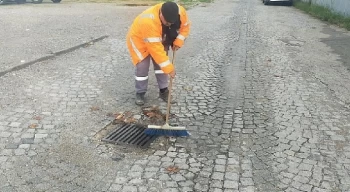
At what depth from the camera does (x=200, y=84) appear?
606cm

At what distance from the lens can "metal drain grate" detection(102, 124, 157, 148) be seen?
4.06m

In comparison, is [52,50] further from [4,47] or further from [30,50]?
[4,47]

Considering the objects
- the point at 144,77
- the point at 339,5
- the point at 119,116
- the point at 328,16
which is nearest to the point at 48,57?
the point at 144,77

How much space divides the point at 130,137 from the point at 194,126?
2.69 ft

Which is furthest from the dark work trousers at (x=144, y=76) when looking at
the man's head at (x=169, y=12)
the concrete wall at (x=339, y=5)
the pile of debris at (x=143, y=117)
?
the concrete wall at (x=339, y=5)

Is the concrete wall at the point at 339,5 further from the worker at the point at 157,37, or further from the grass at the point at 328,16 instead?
the worker at the point at 157,37

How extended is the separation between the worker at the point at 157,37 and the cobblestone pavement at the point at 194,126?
0.34 m

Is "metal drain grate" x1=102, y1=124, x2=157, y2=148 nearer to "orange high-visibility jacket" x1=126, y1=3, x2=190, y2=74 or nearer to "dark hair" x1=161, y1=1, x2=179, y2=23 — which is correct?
"orange high-visibility jacket" x1=126, y1=3, x2=190, y2=74

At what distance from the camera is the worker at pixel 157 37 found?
4418 mm

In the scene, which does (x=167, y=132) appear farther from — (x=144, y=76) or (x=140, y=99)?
(x=144, y=76)

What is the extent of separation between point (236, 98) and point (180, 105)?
93 cm

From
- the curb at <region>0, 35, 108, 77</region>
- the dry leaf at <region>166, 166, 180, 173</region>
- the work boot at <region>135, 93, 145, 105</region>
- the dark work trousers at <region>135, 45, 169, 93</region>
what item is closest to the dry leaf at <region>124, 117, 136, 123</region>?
the work boot at <region>135, 93, 145, 105</region>

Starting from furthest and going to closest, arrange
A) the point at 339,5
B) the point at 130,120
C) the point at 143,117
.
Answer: the point at 339,5
the point at 143,117
the point at 130,120

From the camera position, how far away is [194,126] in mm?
4516
